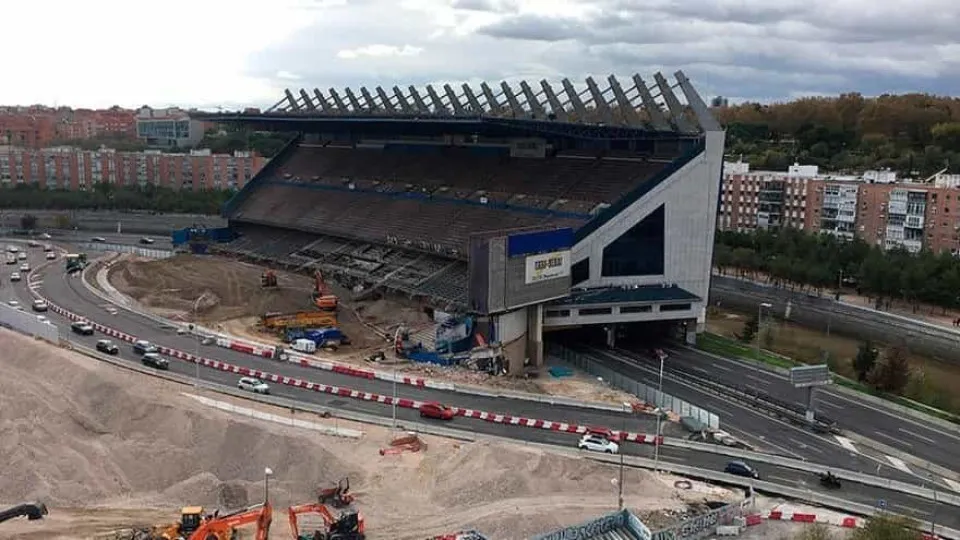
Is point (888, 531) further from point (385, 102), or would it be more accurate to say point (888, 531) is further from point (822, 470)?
point (385, 102)

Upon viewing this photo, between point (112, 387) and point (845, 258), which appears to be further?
point (845, 258)

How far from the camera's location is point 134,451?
4400 centimetres

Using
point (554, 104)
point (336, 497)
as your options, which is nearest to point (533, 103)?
point (554, 104)

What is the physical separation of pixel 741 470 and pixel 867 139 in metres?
153

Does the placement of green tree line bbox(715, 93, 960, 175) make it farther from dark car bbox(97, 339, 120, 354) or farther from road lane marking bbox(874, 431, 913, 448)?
dark car bbox(97, 339, 120, 354)

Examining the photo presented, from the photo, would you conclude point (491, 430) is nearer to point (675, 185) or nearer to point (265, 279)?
point (675, 185)

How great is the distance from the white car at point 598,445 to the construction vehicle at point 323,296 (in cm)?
3507

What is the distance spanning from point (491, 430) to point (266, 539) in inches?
644

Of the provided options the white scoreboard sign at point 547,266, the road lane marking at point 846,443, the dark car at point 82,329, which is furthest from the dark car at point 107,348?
the road lane marking at point 846,443

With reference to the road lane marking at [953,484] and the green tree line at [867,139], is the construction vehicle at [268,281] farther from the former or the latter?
the green tree line at [867,139]

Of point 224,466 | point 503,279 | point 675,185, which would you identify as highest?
point 675,185

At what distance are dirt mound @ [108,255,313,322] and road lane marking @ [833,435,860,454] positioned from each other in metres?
44.7

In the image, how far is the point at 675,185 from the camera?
73688mm

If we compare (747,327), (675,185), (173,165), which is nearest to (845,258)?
(747,327)
